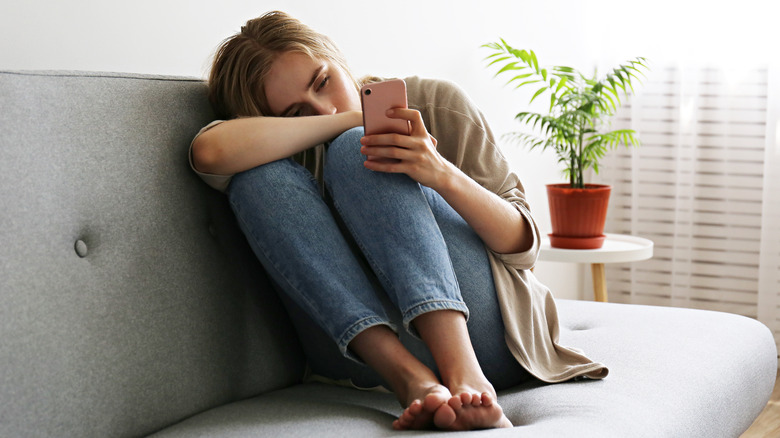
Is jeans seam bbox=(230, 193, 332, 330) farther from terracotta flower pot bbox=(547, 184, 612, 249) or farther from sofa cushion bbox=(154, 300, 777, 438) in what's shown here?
terracotta flower pot bbox=(547, 184, 612, 249)

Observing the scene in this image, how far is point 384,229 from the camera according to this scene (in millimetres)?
1125

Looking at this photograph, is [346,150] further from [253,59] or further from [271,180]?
[253,59]

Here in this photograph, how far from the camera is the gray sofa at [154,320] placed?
99 cm

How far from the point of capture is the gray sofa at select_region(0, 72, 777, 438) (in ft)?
3.26

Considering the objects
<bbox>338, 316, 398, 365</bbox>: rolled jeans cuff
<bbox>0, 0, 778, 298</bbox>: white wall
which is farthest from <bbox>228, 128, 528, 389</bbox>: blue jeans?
<bbox>0, 0, 778, 298</bbox>: white wall

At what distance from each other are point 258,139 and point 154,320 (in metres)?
0.28

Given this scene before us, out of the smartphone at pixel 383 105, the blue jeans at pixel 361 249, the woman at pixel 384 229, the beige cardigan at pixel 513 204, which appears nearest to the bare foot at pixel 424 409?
the woman at pixel 384 229

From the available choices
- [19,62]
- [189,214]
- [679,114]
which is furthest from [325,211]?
[679,114]

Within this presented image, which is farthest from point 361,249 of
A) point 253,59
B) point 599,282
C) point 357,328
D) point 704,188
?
point 704,188

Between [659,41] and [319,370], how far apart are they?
6.81ft

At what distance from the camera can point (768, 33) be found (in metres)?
2.72

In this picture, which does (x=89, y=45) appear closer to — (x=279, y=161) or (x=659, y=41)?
(x=279, y=161)

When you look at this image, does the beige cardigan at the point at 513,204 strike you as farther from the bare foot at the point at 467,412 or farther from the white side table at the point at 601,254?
the white side table at the point at 601,254

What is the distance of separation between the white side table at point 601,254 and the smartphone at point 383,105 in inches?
49.9
